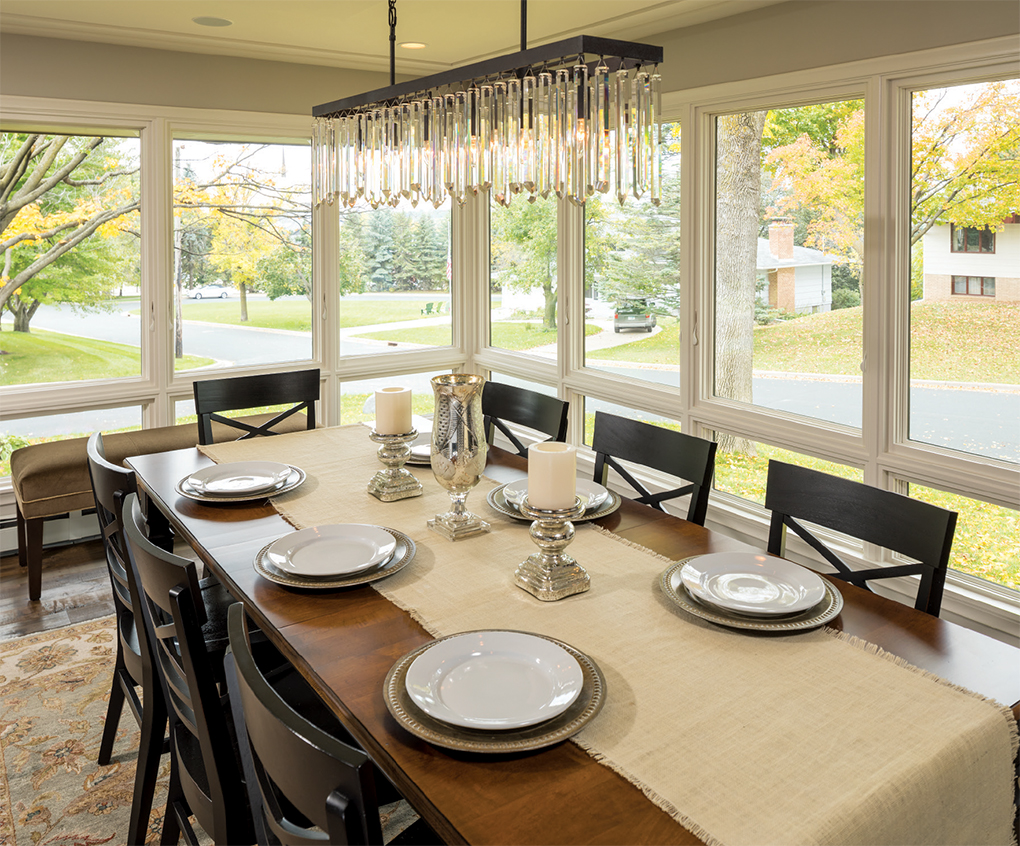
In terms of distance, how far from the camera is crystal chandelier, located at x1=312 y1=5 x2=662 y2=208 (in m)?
1.74

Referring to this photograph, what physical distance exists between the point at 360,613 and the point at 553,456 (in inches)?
19.6

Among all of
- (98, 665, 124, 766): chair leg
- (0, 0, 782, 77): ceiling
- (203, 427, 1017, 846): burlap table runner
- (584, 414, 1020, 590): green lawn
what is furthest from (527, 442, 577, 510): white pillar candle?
(0, 0, 782, 77): ceiling

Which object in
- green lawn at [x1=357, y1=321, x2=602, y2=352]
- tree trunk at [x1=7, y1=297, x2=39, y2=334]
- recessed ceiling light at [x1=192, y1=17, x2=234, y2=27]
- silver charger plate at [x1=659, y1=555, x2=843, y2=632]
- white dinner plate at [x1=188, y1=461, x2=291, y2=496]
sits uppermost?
recessed ceiling light at [x1=192, y1=17, x2=234, y2=27]

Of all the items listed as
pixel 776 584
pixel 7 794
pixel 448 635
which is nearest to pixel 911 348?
pixel 776 584

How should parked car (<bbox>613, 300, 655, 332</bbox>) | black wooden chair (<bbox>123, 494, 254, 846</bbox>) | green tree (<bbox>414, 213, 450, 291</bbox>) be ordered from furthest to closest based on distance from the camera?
green tree (<bbox>414, 213, 450, 291</bbox>), parked car (<bbox>613, 300, 655, 332</bbox>), black wooden chair (<bbox>123, 494, 254, 846</bbox>)

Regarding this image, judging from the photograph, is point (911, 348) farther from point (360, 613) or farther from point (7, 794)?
point (7, 794)

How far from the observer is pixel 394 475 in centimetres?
239

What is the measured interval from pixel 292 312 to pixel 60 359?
48.0 inches

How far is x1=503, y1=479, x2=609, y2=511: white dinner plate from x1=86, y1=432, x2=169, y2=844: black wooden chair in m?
0.95

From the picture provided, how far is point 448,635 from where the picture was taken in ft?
4.93

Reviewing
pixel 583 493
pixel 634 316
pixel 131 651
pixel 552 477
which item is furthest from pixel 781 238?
pixel 131 651

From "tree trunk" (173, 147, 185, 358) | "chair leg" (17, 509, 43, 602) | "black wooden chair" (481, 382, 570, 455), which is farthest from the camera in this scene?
"tree trunk" (173, 147, 185, 358)

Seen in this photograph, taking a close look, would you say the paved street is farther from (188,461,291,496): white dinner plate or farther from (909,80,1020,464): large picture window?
(188,461,291,496): white dinner plate

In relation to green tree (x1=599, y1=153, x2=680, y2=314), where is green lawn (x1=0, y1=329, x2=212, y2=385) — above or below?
below
